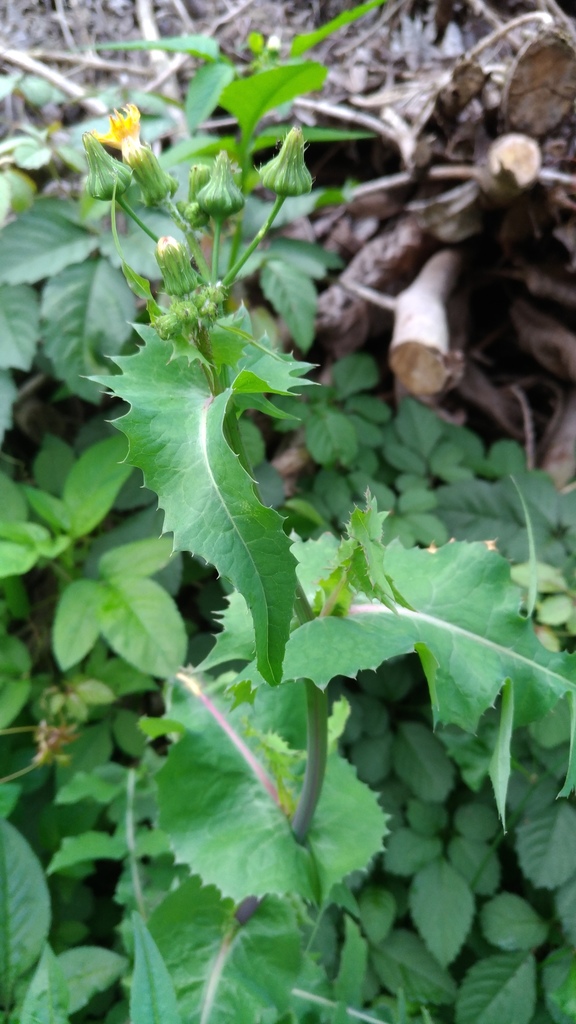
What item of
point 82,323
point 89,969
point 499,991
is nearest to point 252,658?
point 89,969

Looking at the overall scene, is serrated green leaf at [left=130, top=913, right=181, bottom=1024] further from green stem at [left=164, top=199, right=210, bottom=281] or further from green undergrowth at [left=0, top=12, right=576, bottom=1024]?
green stem at [left=164, top=199, right=210, bottom=281]

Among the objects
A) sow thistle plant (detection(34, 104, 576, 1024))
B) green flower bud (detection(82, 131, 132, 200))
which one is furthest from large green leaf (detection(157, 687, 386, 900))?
green flower bud (detection(82, 131, 132, 200))

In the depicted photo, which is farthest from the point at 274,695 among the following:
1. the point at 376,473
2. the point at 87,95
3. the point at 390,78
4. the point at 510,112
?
the point at 390,78

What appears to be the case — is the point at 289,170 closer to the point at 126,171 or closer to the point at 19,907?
the point at 126,171

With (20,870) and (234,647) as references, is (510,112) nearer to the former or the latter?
(234,647)

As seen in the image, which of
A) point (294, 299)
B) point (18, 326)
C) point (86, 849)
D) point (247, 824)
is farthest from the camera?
point (294, 299)

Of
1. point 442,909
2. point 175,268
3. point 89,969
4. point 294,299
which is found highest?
point 175,268
